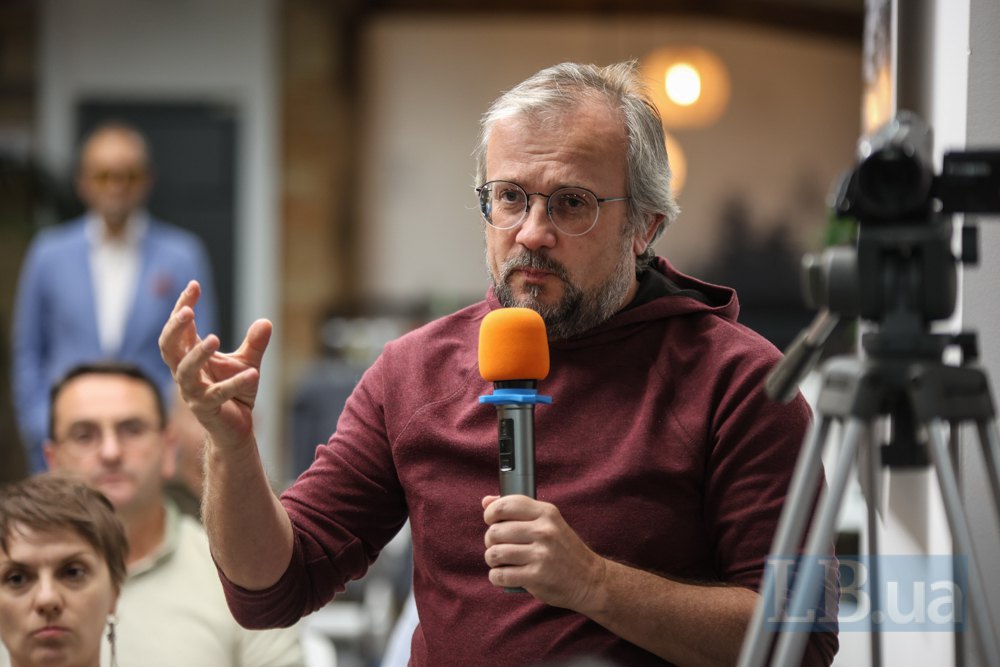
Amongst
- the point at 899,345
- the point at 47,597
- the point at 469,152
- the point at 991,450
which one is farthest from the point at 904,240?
the point at 469,152

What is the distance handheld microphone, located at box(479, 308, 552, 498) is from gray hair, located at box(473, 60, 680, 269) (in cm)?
41

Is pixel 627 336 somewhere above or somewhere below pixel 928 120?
below

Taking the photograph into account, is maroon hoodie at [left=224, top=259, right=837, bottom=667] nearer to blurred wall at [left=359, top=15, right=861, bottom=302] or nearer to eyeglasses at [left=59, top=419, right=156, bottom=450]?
eyeglasses at [left=59, top=419, right=156, bottom=450]

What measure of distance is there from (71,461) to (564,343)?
1245mm

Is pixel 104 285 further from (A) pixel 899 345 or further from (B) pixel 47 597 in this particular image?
(A) pixel 899 345

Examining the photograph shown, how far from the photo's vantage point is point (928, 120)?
228cm

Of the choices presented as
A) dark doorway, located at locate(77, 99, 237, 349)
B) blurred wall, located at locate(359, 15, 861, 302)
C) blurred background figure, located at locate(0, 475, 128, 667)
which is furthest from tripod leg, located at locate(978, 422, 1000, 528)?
blurred wall, located at locate(359, 15, 861, 302)

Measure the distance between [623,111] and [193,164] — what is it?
6329 mm

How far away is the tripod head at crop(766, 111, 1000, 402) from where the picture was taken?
4.37ft

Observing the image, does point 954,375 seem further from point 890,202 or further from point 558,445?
point 558,445

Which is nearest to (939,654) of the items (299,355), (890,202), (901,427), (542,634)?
(542,634)

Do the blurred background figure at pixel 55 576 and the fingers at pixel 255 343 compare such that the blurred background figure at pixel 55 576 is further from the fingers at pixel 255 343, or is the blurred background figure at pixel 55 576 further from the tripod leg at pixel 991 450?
the tripod leg at pixel 991 450

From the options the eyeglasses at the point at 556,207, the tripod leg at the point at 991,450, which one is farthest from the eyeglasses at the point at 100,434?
the tripod leg at the point at 991,450

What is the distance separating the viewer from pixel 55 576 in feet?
6.98
